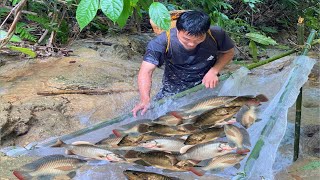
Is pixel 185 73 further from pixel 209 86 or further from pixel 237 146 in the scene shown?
pixel 237 146

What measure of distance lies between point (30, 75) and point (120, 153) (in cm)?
263

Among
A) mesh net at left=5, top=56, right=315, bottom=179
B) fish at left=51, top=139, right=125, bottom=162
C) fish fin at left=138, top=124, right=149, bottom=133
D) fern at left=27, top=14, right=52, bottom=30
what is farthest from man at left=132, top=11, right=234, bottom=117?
fern at left=27, top=14, right=52, bottom=30

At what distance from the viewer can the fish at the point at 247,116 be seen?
263 centimetres

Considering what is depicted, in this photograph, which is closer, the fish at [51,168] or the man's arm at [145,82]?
the fish at [51,168]

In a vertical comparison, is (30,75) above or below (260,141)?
below

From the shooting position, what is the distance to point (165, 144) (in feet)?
7.98

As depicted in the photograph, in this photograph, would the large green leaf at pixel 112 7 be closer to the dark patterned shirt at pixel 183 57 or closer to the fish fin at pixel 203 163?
the fish fin at pixel 203 163

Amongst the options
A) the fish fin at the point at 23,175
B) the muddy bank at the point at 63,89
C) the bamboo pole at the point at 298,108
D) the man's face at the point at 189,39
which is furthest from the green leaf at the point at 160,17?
the muddy bank at the point at 63,89

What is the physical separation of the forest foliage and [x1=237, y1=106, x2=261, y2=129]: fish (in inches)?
30.7

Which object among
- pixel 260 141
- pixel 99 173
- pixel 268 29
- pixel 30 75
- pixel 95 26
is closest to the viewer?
pixel 260 141

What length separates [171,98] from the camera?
10.3ft

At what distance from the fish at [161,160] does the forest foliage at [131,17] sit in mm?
648

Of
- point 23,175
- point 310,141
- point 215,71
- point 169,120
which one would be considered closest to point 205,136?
point 169,120

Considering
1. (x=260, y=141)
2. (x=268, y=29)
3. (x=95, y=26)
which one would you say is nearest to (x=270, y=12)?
(x=268, y=29)
